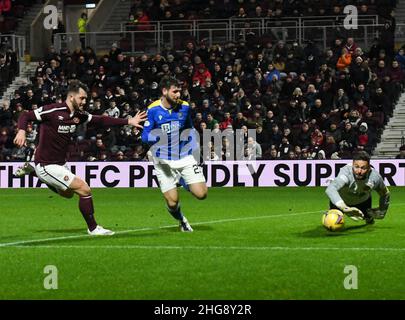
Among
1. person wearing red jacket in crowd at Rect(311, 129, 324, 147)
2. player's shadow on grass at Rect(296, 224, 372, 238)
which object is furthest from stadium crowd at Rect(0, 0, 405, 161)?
player's shadow on grass at Rect(296, 224, 372, 238)

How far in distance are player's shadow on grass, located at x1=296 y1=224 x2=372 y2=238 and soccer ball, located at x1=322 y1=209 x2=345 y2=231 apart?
0.09 m

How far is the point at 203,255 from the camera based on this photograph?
11492 mm

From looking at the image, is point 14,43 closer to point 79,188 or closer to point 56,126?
point 56,126

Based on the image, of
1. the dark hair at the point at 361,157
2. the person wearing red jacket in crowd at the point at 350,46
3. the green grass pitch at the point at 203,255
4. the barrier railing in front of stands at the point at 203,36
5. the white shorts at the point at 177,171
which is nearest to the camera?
the green grass pitch at the point at 203,255

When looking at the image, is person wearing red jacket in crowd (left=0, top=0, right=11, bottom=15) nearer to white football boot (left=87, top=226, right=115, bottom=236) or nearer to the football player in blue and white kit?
the football player in blue and white kit

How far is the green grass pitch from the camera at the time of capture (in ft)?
30.2

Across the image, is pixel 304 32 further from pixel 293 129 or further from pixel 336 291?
pixel 336 291

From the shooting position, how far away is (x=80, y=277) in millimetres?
9969

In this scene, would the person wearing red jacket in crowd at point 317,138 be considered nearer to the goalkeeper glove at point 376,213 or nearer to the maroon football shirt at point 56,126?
the goalkeeper glove at point 376,213

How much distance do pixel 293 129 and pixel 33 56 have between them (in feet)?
A: 46.0

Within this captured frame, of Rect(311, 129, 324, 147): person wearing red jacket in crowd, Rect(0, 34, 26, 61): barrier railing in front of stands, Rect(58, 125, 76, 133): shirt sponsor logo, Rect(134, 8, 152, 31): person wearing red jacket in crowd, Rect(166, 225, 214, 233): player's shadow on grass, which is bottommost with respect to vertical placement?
Rect(166, 225, 214, 233): player's shadow on grass

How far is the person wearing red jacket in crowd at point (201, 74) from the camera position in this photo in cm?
3108

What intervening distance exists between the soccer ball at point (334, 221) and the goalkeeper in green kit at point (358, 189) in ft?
0.59

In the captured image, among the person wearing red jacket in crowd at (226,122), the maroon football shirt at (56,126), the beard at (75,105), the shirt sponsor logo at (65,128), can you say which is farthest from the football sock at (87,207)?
the person wearing red jacket in crowd at (226,122)
